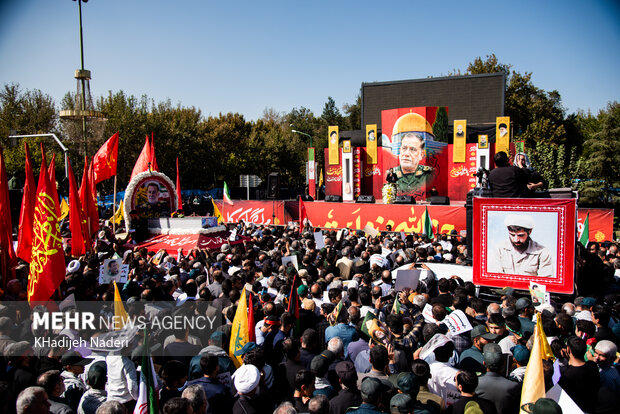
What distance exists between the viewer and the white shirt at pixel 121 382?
401 centimetres

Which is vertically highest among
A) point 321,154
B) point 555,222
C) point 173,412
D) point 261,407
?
point 321,154

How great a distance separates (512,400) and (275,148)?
4424 cm

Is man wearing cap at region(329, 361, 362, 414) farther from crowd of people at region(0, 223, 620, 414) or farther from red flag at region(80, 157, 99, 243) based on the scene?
red flag at region(80, 157, 99, 243)

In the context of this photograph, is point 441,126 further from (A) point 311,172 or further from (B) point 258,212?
(B) point 258,212

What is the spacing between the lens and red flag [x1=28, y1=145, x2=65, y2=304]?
6.98 meters

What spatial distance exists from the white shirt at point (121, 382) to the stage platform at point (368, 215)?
535 inches

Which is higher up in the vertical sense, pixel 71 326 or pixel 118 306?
pixel 118 306

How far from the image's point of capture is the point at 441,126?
29.2 meters

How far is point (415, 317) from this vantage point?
18.7 ft

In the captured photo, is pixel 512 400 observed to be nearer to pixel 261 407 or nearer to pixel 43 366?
pixel 261 407

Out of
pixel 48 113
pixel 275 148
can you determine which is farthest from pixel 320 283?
pixel 275 148

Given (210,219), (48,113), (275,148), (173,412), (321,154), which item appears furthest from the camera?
(321,154)

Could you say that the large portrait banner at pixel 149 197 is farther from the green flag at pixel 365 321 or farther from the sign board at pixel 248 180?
the green flag at pixel 365 321

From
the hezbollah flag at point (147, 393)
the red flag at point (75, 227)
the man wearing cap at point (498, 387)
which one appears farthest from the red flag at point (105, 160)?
the man wearing cap at point (498, 387)
